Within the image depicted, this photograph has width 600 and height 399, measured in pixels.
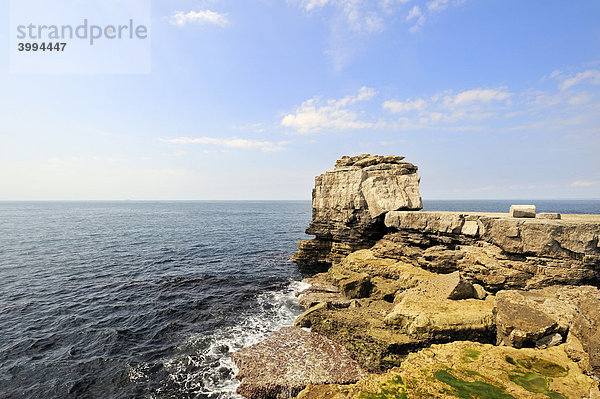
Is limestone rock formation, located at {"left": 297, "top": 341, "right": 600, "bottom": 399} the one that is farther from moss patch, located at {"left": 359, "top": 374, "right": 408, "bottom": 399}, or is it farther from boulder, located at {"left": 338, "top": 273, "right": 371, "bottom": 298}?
boulder, located at {"left": 338, "top": 273, "right": 371, "bottom": 298}

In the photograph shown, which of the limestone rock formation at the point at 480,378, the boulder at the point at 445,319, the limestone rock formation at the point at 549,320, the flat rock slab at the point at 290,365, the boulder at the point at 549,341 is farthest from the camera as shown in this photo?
the boulder at the point at 445,319

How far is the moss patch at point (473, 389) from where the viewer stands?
7.29 m

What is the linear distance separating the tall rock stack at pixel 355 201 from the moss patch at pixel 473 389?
1773cm

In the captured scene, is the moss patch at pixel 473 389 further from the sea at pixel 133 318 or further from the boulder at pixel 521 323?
the sea at pixel 133 318

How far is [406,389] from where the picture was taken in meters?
7.84

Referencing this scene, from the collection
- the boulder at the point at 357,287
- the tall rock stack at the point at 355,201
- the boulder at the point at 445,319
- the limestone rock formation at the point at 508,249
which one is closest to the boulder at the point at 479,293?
A: the boulder at the point at 445,319

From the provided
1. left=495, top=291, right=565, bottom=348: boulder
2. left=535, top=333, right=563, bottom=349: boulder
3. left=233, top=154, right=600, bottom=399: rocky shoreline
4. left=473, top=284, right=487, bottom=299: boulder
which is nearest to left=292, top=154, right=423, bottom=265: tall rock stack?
left=233, top=154, right=600, bottom=399: rocky shoreline

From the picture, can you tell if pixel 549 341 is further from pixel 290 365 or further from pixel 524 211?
pixel 290 365

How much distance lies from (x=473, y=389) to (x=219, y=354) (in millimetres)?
12047

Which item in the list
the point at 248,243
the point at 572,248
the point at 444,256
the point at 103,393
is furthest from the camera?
the point at 248,243

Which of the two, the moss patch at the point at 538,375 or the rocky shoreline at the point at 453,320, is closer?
the moss patch at the point at 538,375

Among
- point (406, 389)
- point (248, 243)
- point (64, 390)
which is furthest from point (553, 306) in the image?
point (248, 243)

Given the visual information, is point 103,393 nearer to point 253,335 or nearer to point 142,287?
point 253,335

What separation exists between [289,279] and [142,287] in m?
14.2
